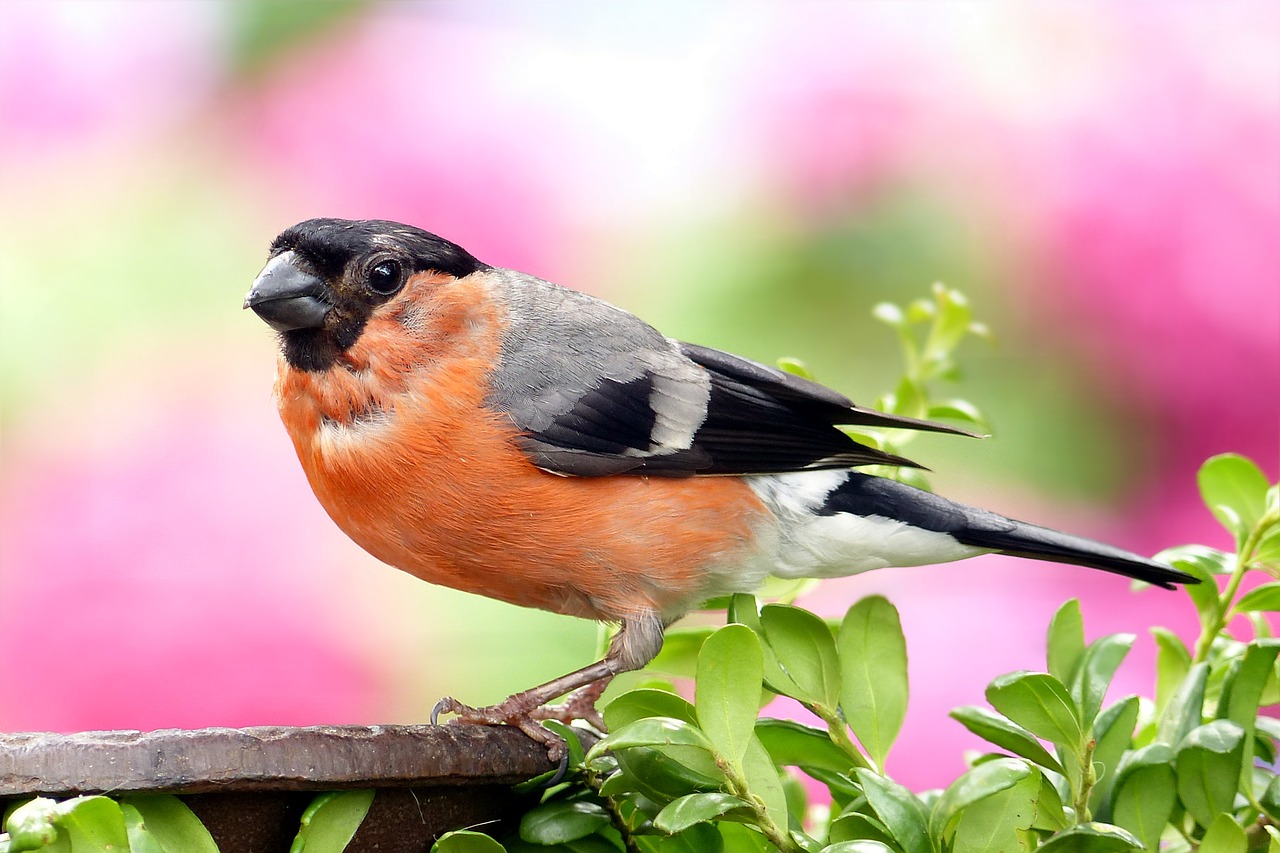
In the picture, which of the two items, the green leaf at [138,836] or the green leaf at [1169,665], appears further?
the green leaf at [1169,665]

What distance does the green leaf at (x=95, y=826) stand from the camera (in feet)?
1.57

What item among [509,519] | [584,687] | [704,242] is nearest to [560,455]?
[509,519]

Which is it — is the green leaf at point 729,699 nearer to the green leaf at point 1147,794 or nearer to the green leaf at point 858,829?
the green leaf at point 858,829

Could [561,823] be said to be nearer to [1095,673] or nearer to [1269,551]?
[1095,673]

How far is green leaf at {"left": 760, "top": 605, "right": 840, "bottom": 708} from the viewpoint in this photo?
2.20ft

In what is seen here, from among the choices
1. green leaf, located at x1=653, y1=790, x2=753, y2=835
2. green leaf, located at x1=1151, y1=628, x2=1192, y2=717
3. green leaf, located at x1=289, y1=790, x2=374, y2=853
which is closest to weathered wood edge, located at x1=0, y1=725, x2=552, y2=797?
green leaf, located at x1=289, y1=790, x2=374, y2=853

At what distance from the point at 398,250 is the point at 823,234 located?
1.62m

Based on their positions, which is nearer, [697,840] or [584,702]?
[697,840]

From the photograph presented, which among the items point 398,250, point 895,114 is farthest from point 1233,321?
point 398,250

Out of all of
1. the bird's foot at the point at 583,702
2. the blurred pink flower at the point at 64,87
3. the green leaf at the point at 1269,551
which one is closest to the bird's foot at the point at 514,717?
the bird's foot at the point at 583,702

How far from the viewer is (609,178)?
2721mm

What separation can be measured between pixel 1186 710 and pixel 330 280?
0.72 meters

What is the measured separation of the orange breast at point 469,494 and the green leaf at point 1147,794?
52cm

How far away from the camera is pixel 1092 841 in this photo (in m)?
0.56
